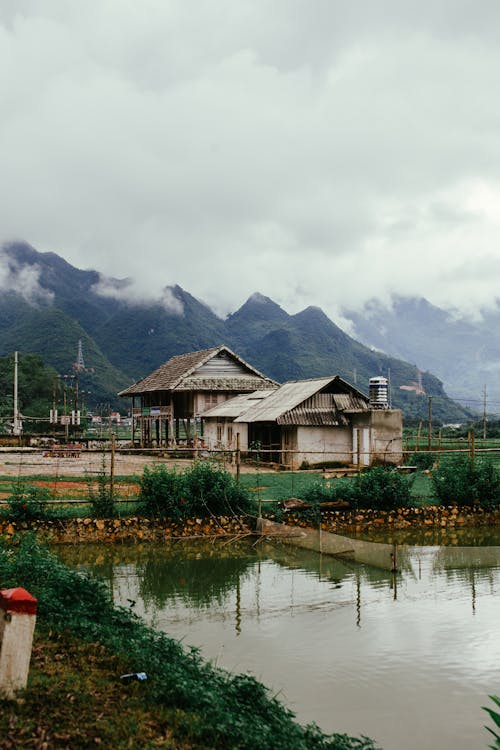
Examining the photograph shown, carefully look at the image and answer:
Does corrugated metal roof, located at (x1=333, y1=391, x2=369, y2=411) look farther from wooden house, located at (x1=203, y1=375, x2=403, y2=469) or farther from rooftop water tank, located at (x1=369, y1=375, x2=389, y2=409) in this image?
rooftop water tank, located at (x1=369, y1=375, x2=389, y2=409)

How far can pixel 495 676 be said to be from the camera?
26.2ft

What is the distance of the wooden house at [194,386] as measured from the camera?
38631 millimetres

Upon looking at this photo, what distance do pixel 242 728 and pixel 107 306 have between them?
128413 millimetres

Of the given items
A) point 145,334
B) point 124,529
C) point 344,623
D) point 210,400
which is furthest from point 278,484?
point 145,334

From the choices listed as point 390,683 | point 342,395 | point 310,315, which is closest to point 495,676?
point 390,683

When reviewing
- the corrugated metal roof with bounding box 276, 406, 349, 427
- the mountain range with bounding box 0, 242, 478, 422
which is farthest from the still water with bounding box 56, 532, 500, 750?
the mountain range with bounding box 0, 242, 478, 422

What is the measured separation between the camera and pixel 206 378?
39438 millimetres

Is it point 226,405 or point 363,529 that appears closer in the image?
point 363,529

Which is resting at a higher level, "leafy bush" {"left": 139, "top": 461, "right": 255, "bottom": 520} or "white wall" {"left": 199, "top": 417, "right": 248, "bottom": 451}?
"white wall" {"left": 199, "top": 417, "right": 248, "bottom": 451}

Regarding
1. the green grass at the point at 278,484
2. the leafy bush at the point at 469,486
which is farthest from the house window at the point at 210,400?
the leafy bush at the point at 469,486

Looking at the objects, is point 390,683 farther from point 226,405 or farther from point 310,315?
point 310,315

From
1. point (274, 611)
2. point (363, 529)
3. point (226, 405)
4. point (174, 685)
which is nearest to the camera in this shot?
point (174, 685)

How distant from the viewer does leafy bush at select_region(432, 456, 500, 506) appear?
62.7 feet

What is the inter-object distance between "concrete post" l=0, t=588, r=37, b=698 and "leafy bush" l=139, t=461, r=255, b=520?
10681 mm
